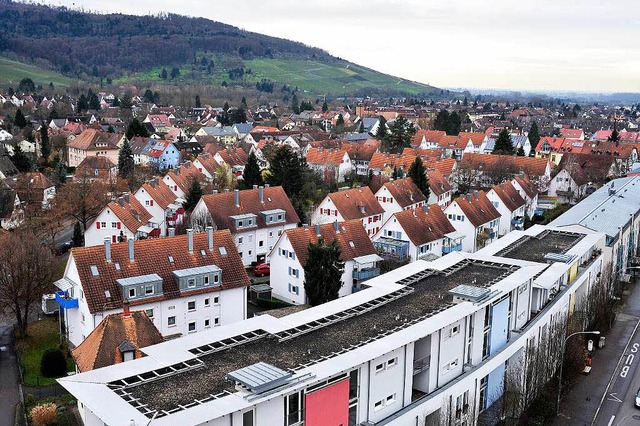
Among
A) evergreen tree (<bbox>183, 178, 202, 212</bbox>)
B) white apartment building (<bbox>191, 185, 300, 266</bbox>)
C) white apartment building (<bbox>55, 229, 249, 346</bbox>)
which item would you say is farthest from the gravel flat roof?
evergreen tree (<bbox>183, 178, 202, 212</bbox>)

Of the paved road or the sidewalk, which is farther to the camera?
the sidewalk

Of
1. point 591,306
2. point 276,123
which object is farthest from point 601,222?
point 276,123

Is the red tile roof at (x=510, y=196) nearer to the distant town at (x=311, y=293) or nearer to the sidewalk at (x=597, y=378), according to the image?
the distant town at (x=311, y=293)

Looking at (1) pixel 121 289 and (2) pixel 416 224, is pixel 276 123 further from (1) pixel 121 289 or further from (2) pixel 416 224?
(1) pixel 121 289

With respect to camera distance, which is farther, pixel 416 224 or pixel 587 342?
pixel 416 224

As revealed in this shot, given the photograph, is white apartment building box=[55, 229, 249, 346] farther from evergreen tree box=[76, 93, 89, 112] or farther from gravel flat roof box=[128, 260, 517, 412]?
evergreen tree box=[76, 93, 89, 112]

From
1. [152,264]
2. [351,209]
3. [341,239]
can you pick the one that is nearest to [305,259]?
[341,239]

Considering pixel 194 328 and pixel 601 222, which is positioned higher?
pixel 601 222
